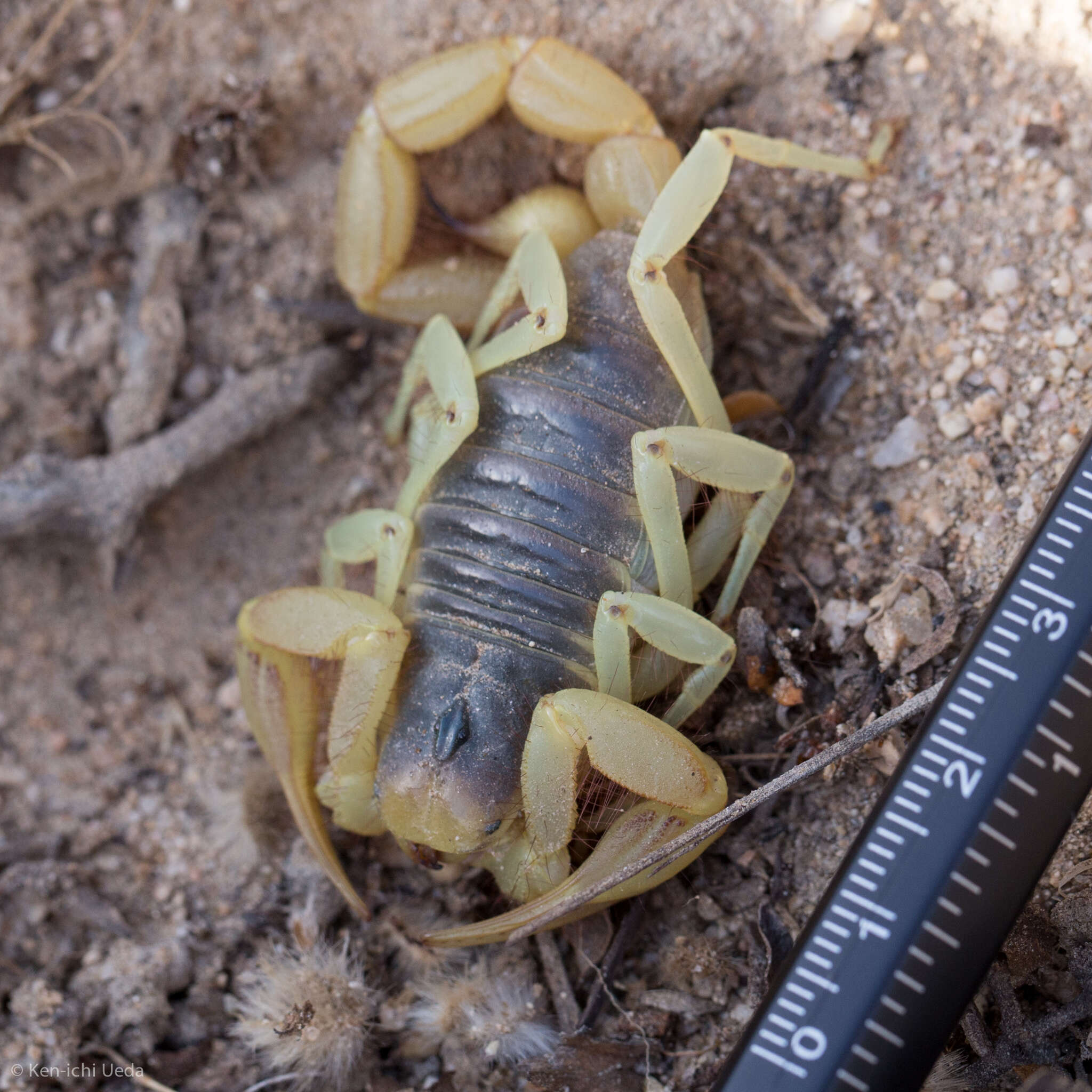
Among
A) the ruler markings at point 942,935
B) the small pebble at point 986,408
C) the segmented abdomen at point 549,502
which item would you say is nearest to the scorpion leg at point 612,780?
the segmented abdomen at point 549,502

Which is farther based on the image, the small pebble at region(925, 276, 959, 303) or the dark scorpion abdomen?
the small pebble at region(925, 276, 959, 303)

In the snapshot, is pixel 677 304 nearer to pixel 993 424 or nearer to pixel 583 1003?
pixel 993 424

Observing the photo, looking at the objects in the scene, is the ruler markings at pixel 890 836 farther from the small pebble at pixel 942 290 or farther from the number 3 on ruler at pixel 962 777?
the small pebble at pixel 942 290

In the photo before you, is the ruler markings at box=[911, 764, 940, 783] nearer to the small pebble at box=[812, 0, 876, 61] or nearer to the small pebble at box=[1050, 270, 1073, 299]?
the small pebble at box=[1050, 270, 1073, 299]

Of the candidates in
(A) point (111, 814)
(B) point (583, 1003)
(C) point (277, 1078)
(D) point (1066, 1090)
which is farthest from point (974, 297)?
(A) point (111, 814)

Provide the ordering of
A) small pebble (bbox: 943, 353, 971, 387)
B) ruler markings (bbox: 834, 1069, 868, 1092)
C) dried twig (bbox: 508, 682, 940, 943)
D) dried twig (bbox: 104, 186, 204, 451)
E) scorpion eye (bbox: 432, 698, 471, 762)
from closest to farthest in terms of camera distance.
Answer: ruler markings (bbox: 834, 1069, 868, 1092)
dried twig (bbox: 508, 682, 940, 943)
scorpion eye (bbox: 432, 698, 471, 762)
small pebble (bbox: 943, 353, 971, 387)
dried twig (bbox: 104, 186, 204, 451)

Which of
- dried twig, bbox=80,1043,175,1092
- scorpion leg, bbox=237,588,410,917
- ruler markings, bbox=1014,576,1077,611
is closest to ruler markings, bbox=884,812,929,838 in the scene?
ruler markings, bbox=1014,576,1077,611

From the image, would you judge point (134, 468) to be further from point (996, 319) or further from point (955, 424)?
point (996, 319)

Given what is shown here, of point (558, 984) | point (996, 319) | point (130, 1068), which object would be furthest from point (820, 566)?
point (130, 1068)

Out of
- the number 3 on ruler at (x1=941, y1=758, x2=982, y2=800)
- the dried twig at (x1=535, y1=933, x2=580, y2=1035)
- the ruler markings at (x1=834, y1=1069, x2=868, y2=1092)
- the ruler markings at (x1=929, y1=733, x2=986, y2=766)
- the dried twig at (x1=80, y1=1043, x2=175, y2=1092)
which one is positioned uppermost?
the ruler markings at (x1=929, y1=733, x2=986, y2=766)
